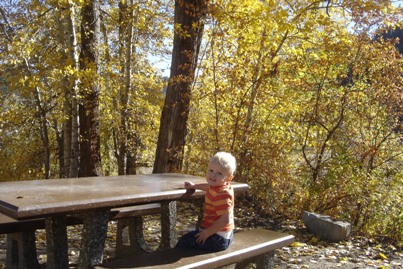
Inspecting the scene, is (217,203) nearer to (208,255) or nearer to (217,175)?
(217,175)

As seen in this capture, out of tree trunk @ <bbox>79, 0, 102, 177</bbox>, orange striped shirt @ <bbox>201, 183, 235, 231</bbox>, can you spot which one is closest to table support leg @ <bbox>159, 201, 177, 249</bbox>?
orange striped shirt @ <bbox>201, 183, 235, 231</bbox>

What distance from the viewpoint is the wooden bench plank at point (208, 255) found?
317cm

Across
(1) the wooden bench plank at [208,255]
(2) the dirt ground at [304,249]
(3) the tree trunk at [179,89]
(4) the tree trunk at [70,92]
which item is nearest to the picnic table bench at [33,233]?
(2) the dirt ground at [304,249]

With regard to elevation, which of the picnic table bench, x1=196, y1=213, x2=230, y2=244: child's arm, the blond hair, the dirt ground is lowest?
the dirt ground

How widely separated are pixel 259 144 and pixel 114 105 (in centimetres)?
466

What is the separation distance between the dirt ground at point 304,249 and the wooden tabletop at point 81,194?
895 mm

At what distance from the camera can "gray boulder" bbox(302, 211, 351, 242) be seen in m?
6.52

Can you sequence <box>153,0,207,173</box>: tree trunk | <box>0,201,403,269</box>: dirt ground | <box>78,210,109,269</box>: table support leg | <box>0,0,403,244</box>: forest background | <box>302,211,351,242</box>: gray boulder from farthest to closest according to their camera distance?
<box>153,0,207,173</box>: tree trunk, <box>0,0,403,244</box>: forest background, <box>302,211,351,242</box>: gray boulder, <box>0,201,403,269</box>: dirt ground, <box>78,210,109,269</box>: table support leg

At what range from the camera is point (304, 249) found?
5.95m

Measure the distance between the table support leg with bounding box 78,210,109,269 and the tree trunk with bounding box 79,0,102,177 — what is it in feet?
20.2

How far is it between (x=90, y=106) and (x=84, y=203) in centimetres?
699

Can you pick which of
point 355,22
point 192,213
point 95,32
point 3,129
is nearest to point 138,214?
point 192,213

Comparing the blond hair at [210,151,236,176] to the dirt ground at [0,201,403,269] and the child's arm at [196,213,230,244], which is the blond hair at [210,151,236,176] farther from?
the dirt ground at [0,201,403,269]

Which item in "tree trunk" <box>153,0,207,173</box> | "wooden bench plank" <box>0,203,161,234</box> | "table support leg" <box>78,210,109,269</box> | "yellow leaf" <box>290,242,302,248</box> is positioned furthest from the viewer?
"tree trunk" <box>153,0,207,173</box>
